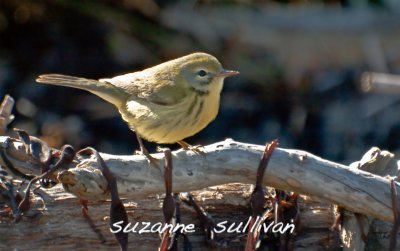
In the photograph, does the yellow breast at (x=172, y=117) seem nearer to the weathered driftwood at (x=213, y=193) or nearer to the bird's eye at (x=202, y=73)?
the bird's eye at (x=202, y=73)

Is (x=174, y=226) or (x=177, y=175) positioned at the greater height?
(x=177, y=175)

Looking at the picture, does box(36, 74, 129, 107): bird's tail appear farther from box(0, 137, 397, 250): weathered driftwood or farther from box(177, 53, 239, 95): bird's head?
box(0, 137, 397, 250): weathered driftwood

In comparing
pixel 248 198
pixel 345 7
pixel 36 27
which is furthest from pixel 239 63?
pixel 248 198

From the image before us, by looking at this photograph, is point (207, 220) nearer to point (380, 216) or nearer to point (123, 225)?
point (123, 225)

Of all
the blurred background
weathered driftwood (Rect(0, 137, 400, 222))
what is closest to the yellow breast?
weathered driftwood (Rect(0, 137, 400, 222))

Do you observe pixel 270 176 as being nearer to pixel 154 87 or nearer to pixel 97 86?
pixel 154 87

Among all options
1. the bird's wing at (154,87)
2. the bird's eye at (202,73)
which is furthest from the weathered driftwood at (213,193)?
the bird's eye at (202,73)

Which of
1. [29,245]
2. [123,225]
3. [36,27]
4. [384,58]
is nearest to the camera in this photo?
[123,225]

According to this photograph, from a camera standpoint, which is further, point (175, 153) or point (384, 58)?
point (384, 58)
